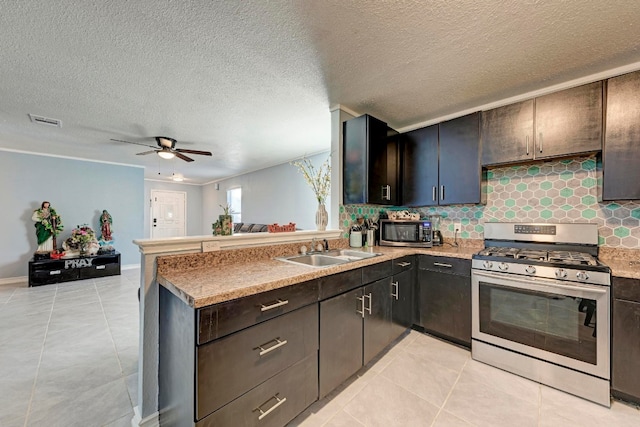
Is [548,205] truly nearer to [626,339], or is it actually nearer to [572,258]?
[572,258]

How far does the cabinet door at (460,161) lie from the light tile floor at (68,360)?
3.11 m

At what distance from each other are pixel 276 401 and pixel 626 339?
214 cm

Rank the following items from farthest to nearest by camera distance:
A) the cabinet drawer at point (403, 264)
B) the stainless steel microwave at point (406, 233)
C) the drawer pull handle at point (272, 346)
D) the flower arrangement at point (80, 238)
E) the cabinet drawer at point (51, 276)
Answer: the flower arrangement at point (80, 238) < the cabinet drawer at point (51, 276) < the stainless steel microwave at point (406, 233) < the cabinet drawer at point (403, 264) < the drawer pull handle at point (272, 346)

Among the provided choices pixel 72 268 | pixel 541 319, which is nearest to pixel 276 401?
pixel 541 319

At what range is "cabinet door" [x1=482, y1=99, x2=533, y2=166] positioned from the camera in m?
2.12

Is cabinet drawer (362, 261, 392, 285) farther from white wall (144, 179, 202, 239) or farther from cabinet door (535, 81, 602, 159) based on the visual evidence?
white wall (144, 179, 202, 239)

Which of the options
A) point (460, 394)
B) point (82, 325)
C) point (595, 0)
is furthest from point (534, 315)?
point (82, 325)

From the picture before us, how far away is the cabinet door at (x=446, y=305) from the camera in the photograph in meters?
2.16

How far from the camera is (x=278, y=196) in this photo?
5.87 m

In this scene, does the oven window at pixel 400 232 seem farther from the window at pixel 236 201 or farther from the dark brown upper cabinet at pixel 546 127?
the window at pixel 236 201

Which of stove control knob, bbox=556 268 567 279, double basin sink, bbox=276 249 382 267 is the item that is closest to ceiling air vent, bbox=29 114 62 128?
double basin sink, bbox=276 249 382 267

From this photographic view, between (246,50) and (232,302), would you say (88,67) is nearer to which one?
(246,50)

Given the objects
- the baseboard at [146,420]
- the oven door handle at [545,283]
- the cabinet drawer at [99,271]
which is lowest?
the baseboard at [146,420]

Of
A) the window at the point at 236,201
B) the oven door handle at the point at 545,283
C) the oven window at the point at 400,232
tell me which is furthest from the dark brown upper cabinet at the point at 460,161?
the window at the point at 236,201
